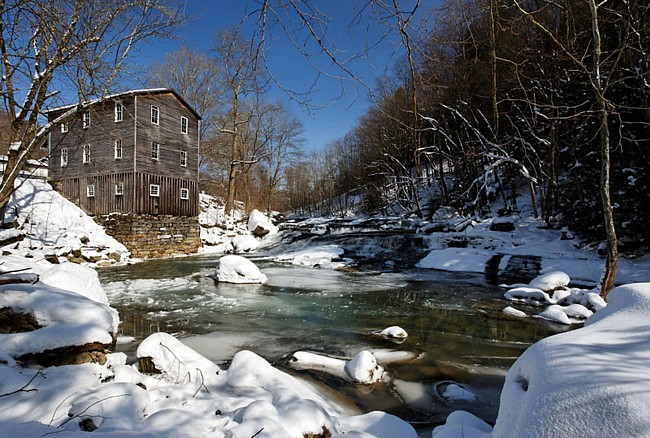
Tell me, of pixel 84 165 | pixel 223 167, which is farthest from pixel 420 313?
pixel 223 167

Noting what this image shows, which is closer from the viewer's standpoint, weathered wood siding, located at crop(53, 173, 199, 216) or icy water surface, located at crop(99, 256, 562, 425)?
icy water surface, located at crop(99, 256, 562, 425)

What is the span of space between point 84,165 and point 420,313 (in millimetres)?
22265

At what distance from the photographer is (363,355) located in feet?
13.2

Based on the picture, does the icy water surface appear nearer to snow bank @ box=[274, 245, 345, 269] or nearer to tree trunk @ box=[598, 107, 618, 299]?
tree trunk @ box=[598, 107, 618, 299]

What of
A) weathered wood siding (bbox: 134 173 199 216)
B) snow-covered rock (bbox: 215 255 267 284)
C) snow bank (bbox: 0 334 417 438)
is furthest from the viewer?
weathered wood siding (bbox: 134 173 199 216)

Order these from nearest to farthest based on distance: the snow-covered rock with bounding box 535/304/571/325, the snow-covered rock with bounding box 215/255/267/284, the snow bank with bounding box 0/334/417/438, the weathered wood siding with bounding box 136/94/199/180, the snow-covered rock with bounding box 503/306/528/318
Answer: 1. the snow bank with bounding box 0/334/417/438
2. the snow-covered rock with bounding box 535/304/571/325
3. the snow-covered rock with bounding box 503/306/528/318
4. the snow-covered rock with bounding box 215/255/267/284
5. the weathered wood siding with bounding box 136/94/199/180

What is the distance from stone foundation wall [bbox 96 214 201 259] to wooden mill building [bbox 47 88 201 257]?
57 mm

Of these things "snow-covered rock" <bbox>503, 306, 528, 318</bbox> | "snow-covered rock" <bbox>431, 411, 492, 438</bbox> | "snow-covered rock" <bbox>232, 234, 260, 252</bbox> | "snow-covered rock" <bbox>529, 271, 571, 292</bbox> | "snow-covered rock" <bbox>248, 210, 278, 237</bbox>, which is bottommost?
"snow-covered rock" <bbox>503, 306, 528, 318</bbox>

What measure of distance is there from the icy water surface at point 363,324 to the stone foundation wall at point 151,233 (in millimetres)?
7477

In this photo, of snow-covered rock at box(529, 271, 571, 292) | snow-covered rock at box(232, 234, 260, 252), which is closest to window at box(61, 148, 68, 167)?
snow-covered rock at box(232, 234, 260, 252)

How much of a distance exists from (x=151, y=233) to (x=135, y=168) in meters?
3.93

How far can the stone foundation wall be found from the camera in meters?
17.9

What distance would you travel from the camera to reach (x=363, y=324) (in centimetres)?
624

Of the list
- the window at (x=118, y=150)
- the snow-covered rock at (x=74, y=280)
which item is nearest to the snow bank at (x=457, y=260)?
the snow-covered rock at (x=74, y=280)
